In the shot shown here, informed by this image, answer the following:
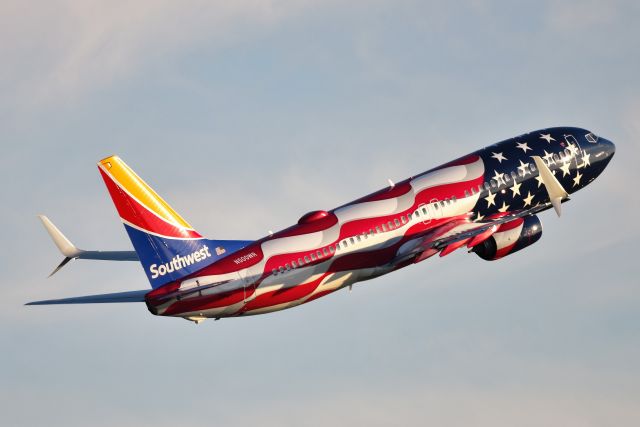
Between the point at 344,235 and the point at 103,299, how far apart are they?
1509 centimetres

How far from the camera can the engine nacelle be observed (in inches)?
3031

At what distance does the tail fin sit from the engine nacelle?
18.4 m

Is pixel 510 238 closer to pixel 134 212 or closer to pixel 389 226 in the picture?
pixel 389 226

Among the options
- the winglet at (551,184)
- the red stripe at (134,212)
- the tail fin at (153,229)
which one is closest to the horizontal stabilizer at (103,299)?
the tail fin at (153,229)

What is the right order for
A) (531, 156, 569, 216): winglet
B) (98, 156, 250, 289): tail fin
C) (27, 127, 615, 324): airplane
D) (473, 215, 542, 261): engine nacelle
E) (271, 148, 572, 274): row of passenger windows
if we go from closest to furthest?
1. (98, 156, 250, 289): tail fin
2. (27, 127, 615, 324): airplane
3. (271, 148, 572, 274): row of passenger windows
4. (531, 156, 569, 216): winglet
5. (473, 215, 542, 261): engine nacelle

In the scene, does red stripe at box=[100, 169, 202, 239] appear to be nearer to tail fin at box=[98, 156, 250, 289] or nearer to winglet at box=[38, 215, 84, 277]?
tail fin at box=[98, 156, 250, 289]

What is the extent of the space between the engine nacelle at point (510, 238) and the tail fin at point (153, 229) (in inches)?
725

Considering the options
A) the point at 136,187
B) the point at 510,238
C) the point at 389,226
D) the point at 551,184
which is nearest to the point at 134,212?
the point at 136,187

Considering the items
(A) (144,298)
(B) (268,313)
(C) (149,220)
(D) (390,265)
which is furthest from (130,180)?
(D) (390,265)

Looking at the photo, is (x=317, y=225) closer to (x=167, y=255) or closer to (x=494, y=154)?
(x=167, y=255)

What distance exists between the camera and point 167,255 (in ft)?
229

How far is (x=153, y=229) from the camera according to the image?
69.1 meters

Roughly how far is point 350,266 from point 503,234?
34.8 feet

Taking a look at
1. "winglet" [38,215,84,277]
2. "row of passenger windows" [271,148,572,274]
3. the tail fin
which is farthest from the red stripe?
"winglet" [38,215,84,277]
